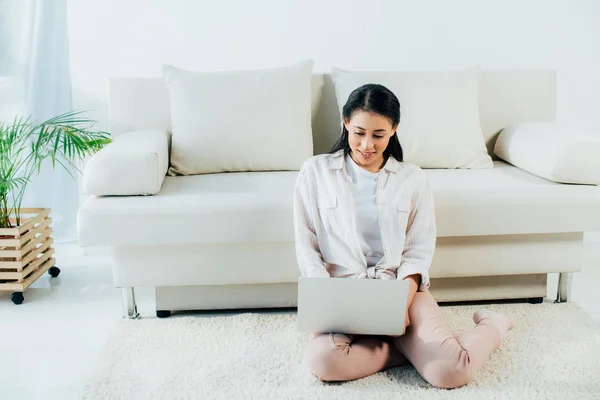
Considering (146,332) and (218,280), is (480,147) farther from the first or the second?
(146,332)

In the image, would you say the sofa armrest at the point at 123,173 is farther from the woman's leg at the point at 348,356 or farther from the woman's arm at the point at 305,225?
the woman's leg at the point at 348,356

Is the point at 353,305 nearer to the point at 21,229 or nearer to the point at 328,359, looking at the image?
the point at 328,359

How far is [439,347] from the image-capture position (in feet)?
5.86

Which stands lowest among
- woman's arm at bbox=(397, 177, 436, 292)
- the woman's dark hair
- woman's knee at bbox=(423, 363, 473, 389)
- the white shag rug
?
the white shag rug

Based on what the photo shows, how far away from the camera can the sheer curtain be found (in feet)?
10.1

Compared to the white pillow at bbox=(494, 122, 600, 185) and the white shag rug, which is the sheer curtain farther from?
the white pillow at bbox=(494, 122, 600, 185)

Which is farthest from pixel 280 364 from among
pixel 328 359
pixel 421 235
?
pixel 421 235

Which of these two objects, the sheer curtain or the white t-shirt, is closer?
the white t-shirt

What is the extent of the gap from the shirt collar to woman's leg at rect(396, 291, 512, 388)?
400 millimetres

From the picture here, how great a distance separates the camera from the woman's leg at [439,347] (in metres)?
1.77

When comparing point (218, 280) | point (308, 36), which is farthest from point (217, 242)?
point (308, 36)

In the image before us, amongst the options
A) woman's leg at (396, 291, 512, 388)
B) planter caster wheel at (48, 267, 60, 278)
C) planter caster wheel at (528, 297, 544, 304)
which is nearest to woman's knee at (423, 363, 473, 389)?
woman's leg at (396, 291, 512, 388)

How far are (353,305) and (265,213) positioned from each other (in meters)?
0.55

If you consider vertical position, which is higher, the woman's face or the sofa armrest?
the woman's face
